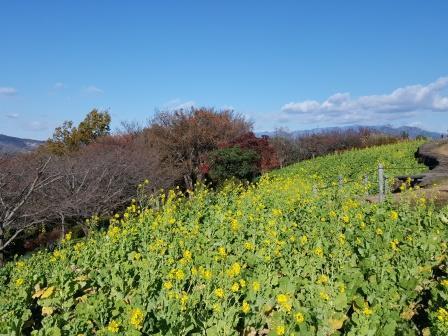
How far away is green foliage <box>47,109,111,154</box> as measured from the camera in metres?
37.6

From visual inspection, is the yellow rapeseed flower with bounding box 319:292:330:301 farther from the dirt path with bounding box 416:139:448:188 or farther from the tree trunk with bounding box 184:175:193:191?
the tree trunk with bounding box 184:175:193:191

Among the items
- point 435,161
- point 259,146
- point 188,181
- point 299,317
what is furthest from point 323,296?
point 188,181

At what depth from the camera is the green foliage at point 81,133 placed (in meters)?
37.6

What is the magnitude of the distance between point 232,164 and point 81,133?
1440 centimetres

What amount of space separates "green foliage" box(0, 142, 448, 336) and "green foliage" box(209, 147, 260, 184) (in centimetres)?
2501

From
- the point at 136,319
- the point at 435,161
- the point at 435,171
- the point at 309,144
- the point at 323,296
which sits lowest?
the point at 309,144

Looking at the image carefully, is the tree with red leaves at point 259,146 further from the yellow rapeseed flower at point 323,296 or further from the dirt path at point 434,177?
the yellow rapeseed flower at point 323,296

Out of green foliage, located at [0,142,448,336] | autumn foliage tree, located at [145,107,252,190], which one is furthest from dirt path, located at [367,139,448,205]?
autumn foliage tree, located at [145,107,252,190]

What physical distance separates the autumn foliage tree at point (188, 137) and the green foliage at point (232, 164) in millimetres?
2721

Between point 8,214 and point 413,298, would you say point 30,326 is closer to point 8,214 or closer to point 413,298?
point 413,298

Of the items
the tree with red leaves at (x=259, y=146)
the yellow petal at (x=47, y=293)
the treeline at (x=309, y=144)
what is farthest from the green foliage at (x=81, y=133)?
the yellow petal at (x=47, y=293)

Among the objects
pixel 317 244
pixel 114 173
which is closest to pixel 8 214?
pixel 317 244

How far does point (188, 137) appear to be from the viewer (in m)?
38.2

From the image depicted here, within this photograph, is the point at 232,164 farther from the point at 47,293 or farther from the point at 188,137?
the point at 47,293
